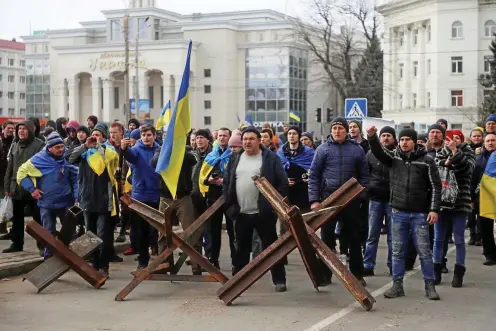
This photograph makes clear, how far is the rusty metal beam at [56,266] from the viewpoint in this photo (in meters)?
9.16

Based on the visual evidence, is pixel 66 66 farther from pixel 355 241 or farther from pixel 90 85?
pixel 355 241

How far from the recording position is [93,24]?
326 ft

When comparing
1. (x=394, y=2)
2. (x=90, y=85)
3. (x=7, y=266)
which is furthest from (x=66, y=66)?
(x=7, y=266)

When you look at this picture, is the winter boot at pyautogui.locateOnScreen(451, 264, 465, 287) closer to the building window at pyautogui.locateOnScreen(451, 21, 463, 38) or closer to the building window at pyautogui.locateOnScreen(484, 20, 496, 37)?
the building window at pyautogui.locateOnScreen(451, 21, 463, 38)

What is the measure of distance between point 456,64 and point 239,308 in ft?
214

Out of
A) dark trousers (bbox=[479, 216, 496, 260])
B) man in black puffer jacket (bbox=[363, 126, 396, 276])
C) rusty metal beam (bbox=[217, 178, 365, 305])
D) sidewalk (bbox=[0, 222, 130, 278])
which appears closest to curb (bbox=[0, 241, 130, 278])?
sidewalk (bbox=[0, 222, 130, 278])

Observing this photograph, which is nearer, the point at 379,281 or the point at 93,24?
the point at 379,281

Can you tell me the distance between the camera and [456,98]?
230ft

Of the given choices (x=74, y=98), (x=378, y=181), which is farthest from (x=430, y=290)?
(x=74, y=98)

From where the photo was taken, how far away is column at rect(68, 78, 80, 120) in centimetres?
9438

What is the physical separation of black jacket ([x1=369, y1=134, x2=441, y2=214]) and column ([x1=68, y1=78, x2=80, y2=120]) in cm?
8870

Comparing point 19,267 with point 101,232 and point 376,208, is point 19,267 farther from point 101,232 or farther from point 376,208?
point 376,208

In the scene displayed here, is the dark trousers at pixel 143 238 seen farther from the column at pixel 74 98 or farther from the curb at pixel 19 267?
the column at pixel 74 98

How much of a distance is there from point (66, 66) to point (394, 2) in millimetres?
41017
